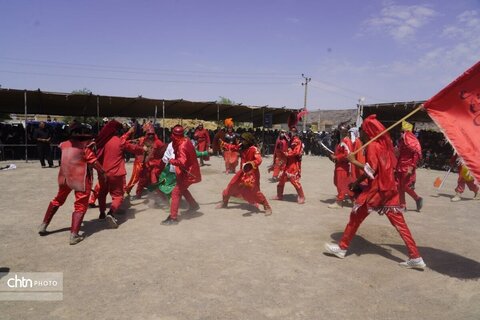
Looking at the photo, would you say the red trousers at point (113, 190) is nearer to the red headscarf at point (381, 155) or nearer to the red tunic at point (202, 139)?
the red headscarf at point (381, 155)

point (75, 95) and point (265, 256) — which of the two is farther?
point (75, 95)

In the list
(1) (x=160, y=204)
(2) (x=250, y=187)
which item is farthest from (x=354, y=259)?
(1) (x=160, y=204)

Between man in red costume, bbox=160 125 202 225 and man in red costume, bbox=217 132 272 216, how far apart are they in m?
0.87

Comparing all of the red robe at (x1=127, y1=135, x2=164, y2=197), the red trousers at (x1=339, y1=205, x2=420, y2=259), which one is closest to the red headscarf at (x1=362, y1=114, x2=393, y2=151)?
the red trousers at (x1=339, y1=205, x2=420, y2=259)

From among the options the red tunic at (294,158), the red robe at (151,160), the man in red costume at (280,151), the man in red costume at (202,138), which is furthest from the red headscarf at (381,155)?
the man in red costume at (202,138)

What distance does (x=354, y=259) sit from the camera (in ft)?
14.3

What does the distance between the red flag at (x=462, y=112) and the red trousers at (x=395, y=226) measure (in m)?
0.94

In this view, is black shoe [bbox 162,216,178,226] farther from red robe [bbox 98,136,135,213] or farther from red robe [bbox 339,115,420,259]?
red robe [bbox 339,115,420,259]

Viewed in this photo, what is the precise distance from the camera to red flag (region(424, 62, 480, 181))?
12.2 ft

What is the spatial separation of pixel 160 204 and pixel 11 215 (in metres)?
2.56

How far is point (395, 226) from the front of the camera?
4.14 metres

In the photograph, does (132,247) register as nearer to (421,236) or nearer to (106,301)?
(106,301)

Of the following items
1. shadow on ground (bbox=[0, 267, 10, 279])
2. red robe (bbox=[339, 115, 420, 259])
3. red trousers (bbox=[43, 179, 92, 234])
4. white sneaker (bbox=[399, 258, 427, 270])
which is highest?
red robe (bbox=[339, 115, 420, 259])

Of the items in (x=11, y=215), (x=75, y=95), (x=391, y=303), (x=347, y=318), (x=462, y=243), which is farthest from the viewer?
(x=75, y=95)
